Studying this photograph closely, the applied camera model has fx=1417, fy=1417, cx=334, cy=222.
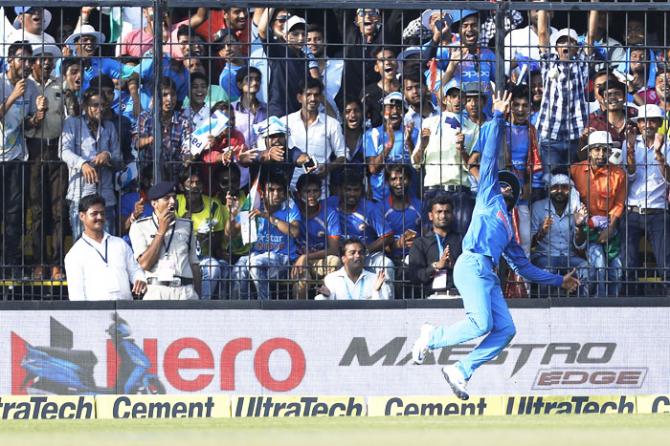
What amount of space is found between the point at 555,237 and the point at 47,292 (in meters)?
4.48

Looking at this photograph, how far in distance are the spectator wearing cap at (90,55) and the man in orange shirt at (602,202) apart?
163 inches

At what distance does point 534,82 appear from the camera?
12.9m

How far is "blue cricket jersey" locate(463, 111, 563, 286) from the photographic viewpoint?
11117mm

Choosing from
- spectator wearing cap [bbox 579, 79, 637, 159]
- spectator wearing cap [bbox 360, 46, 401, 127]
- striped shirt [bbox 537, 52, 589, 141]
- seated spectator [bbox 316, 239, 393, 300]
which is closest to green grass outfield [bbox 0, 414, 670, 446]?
seated spectator [bbox 316, 239, 393, 300]

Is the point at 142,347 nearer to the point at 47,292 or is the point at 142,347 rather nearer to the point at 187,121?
the point at 47,292

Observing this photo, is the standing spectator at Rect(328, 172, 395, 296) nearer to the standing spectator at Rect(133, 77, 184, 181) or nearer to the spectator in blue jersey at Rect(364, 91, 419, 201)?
the spectator in blue jersey at Rect(364, 91, 419, 201)

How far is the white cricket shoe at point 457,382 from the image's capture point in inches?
433

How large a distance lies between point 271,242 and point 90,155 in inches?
69.0

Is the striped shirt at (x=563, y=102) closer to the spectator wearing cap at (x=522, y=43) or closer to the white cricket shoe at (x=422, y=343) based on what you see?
the spectator wearing cap at (x=522, y=43)

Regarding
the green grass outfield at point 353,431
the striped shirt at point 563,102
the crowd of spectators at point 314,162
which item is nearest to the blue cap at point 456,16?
the crowd of spectators at point 314,162

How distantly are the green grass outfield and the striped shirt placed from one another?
2707 mm

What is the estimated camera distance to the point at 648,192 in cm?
1280

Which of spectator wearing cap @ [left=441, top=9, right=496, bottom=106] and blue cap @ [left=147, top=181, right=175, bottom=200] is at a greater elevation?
spectator wearing cap @ [left=441, top=9, right=496, bottom=106]

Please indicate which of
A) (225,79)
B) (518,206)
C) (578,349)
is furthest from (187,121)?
(578,349)
